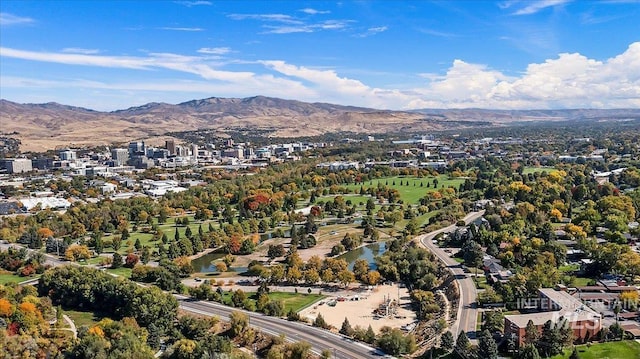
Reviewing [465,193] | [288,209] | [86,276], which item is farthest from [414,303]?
[465,193]

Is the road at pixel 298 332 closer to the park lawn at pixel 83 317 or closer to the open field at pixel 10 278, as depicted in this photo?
the park lawn at pixel 83 317

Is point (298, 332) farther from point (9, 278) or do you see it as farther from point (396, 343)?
point (9, 278)

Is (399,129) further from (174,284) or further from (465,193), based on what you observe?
(174,284)

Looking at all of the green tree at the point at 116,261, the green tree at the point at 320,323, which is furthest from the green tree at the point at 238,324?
the green tree at the point at 116,261

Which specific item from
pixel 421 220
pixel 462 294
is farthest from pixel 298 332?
pixel 421 220

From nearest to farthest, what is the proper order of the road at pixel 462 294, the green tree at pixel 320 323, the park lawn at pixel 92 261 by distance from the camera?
the road at pixel 462 294
the green tree at pixel 320 323
the park lawn at pixel 92 261
